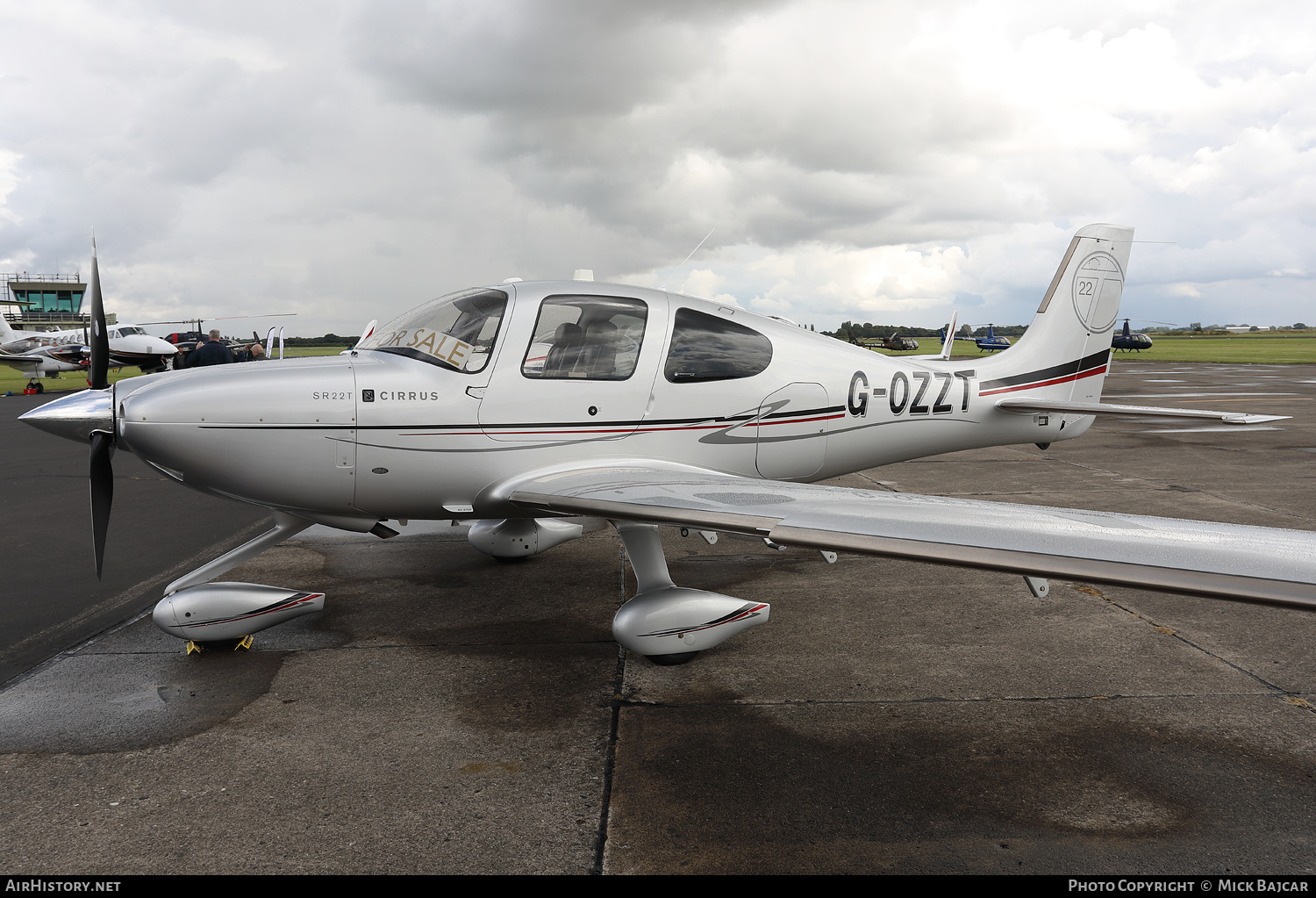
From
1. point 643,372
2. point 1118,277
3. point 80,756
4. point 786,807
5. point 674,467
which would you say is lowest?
point 80,756

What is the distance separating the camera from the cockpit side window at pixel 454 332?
500 cm

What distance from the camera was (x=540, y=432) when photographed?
5.05m

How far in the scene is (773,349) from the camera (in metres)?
5.77

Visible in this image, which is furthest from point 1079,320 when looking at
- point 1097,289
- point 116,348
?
point 116,348

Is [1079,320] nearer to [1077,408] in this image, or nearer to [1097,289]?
[1097,289]

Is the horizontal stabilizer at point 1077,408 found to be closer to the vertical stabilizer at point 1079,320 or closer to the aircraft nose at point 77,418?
the vertical stabilizer at point 1079,320

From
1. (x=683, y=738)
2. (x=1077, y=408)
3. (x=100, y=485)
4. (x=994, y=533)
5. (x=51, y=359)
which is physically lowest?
(x=51, y=359)

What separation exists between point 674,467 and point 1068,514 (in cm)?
258

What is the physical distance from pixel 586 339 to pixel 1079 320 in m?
5.22

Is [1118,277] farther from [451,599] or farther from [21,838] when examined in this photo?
[21,838]

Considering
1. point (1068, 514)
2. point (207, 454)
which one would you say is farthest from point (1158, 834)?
point (207, 454)

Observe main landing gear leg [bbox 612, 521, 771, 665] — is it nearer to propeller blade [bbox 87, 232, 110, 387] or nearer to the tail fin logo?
propeller blade [bbox 87, 232, 110, 387]

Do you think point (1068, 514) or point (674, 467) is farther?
point (674, 467)

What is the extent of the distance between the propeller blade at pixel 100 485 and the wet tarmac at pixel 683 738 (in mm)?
772
